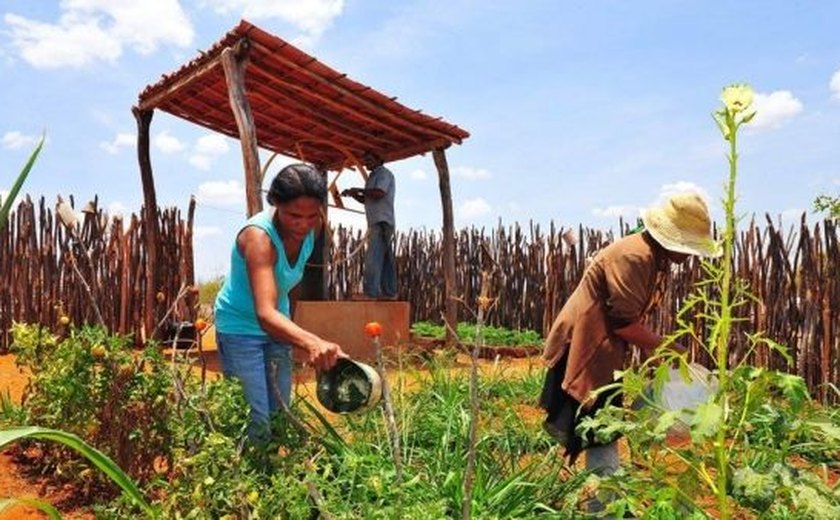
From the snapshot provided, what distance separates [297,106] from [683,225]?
5.45 metres

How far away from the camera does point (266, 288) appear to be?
8.44ft

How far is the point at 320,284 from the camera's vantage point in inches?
350

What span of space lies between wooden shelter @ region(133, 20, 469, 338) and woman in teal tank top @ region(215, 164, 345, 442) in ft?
10.5

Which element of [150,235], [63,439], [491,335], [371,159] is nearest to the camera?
[63,439]

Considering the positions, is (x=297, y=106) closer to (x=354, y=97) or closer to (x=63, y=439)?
(x=354, y=97)

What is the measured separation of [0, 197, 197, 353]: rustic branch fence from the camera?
8266 mm

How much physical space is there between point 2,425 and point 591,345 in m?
2.91

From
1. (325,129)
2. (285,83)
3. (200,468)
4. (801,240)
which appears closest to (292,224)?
(200,468)

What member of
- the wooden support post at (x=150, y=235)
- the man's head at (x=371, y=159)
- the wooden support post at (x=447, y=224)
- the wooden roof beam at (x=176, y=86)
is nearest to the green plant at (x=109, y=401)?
the wooden roof beam at (x=176, y=86)

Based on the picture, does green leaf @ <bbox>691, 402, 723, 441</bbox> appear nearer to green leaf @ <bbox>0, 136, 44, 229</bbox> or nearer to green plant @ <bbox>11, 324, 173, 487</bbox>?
green leaf @ <bbox>0, 136, 44, 229</bbox>

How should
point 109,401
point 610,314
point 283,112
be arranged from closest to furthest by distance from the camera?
point 610,314 → point 109,401 → point 283,112

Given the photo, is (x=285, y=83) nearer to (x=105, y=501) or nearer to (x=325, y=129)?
(x=325, y=129)

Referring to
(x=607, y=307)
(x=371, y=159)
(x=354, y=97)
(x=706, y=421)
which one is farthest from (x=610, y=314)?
(x=371, y=159)

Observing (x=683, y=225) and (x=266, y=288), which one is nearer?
(x=266, y=288)
